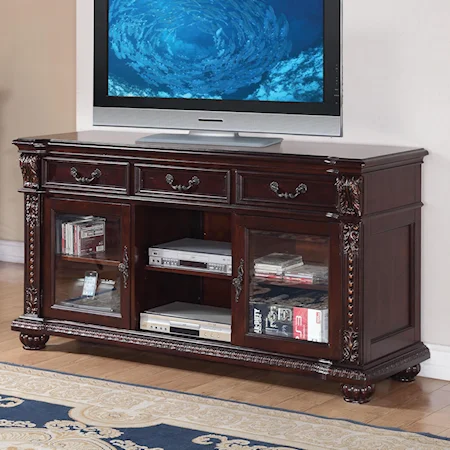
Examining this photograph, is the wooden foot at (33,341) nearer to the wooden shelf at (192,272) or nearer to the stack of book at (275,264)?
the wooden shelf at (192,272)

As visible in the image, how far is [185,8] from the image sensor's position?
3891 millimetres

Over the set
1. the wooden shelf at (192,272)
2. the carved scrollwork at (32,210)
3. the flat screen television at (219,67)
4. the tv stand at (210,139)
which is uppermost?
the flat screen television at (219,67)

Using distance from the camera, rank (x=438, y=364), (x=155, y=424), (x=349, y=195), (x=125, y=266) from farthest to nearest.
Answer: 1. (x=125, y=266)
2. (x=438, y=364)
3. (x=349, y=195)
4. (x=155, y=424)

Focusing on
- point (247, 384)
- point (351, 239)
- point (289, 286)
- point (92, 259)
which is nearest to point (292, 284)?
point (289, 286)

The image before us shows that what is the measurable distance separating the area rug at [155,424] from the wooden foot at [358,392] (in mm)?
219

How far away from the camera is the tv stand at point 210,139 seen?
3.70 m

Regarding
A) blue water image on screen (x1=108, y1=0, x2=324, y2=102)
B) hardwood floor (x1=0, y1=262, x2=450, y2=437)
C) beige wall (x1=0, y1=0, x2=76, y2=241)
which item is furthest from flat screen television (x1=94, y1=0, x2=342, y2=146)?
beige wall (x1=0, y1=0, x2=76, y2=241)

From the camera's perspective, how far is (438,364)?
3.72m

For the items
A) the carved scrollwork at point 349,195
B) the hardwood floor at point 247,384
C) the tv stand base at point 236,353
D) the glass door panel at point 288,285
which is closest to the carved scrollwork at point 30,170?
the tv stand base at point 236,353

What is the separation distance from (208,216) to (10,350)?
36.9 inches

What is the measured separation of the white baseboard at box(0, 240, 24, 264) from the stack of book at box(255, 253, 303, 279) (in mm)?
2643

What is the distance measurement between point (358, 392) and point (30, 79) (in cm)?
314

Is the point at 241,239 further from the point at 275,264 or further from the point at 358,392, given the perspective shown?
the point at 358,392

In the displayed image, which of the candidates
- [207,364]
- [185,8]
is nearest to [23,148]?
[185,8]
